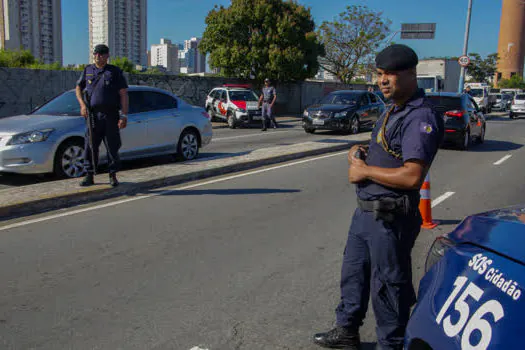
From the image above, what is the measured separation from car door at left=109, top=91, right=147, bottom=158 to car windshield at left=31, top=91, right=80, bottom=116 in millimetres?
912

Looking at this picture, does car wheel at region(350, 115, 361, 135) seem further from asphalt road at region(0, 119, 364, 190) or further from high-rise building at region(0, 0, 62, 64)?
high-rise building at region(0, 0, 62, 64)

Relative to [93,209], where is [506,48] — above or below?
above

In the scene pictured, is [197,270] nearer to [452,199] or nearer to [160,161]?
[452,199]

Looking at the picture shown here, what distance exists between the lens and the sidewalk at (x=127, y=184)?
6385 mm

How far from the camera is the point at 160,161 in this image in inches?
424

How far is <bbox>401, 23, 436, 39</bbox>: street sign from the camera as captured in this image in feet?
105

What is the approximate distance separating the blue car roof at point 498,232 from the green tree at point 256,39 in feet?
88.7

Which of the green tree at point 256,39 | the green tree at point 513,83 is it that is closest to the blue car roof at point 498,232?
the green tree at point 256,39

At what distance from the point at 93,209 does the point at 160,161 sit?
14.2ft

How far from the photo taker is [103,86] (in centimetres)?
692

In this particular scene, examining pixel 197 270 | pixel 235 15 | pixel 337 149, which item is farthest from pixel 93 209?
pixel 235 15

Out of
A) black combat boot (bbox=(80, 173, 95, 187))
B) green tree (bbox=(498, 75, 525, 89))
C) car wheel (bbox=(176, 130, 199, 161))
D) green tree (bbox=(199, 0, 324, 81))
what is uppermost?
green tree (bbox=(498, 75, 525, 89))

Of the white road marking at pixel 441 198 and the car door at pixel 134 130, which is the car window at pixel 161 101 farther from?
the white road marking at pixel 441 198

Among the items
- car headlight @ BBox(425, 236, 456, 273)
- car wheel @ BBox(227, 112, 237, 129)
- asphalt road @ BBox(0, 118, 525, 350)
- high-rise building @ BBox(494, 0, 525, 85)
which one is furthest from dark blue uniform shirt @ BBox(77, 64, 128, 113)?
high-rise building @ BBox(494, 0, 525, 85)
